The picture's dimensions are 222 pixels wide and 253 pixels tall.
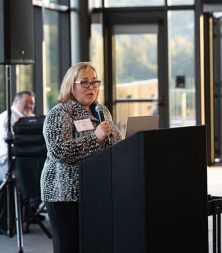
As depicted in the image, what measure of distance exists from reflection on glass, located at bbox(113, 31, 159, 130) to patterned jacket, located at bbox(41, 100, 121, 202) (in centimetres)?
812

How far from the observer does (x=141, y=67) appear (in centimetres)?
1177

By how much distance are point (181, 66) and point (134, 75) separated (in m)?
0.81

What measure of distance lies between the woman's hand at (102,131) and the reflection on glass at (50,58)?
20.4 ft

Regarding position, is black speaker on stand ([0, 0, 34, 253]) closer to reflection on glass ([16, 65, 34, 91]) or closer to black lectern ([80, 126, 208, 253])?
black lectern ([80, 126, 208, 253])

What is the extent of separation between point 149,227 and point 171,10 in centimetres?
899

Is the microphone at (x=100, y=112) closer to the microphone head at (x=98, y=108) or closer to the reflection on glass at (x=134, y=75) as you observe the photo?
the microphone head at (x=98, y=108)

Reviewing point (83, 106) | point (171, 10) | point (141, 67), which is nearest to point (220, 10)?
point (171, 10)

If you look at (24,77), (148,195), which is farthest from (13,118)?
(148,195)

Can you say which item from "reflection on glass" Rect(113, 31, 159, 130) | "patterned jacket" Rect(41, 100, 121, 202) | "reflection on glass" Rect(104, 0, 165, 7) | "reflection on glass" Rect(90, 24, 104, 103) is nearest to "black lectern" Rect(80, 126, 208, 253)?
"patterned jacket" Rect(41, 100, 121, 202)

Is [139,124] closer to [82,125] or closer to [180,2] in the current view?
[82,125]

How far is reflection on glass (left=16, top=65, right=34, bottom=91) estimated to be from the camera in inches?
353

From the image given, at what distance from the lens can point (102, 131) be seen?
3406mm

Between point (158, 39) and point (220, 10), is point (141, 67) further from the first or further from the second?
point (220, 10)

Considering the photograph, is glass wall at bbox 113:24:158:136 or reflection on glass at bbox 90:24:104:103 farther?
glass wall at bbox 113:24:158:136
